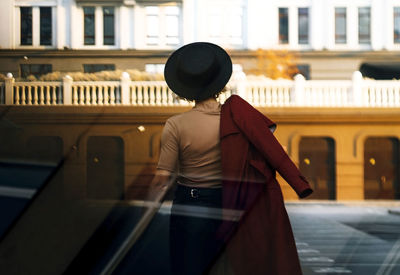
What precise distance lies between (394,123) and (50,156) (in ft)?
20.9

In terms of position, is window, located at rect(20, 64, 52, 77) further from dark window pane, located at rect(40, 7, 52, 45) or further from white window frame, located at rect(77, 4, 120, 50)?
white window frame, located at rect(77, 4, 120, 50)

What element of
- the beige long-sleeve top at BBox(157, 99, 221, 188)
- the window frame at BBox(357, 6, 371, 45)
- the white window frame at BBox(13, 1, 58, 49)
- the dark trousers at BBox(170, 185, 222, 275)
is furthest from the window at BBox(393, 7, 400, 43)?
the dark trousers at BBox(170, 185, 222, 275)

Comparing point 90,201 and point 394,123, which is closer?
point 90,201

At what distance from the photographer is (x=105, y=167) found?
8258 millimetres

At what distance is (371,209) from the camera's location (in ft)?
34.3

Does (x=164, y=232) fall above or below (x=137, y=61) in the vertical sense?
below

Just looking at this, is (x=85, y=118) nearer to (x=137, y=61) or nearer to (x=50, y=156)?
(x=50, y=156)

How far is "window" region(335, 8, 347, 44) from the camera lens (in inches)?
278

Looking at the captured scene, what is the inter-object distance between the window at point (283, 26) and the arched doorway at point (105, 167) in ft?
9.34

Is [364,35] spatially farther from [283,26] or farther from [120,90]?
[120,90]

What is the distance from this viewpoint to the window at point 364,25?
712 centimetres

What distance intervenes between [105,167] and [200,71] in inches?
252

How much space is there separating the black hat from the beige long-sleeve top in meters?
0.10

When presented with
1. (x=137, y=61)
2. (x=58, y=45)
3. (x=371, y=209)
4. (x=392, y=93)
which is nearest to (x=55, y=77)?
(x=58, y=45)
